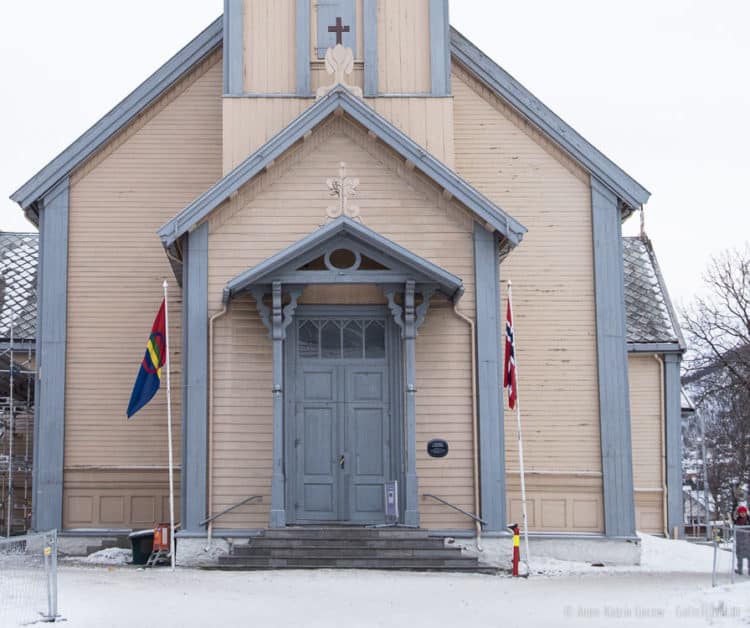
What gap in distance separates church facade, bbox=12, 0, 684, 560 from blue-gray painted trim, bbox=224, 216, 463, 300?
38 mm

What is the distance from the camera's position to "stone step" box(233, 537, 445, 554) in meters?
19.4

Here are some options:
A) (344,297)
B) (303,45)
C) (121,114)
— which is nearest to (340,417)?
(344,297)

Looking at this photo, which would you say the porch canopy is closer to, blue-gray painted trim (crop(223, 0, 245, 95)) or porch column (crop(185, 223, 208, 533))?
porch column (crop(185, 223, 208, 533))

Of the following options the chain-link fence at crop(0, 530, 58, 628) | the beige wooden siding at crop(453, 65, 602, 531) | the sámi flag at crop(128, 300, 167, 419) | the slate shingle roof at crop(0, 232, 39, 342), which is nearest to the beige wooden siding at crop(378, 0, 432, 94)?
the beige wooden siding at crop(453, 65, 602, 531)

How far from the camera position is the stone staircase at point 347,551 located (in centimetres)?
1898

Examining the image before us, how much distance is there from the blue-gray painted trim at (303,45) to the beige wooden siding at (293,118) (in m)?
0.43

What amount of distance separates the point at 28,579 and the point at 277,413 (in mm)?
6339

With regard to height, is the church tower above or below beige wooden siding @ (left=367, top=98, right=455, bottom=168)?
above

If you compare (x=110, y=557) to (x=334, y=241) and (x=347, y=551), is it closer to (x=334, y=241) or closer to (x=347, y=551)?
(x=347, y=551)

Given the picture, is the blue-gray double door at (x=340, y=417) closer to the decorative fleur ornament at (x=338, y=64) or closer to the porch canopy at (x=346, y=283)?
the porch canopy at (x=346, y=283)

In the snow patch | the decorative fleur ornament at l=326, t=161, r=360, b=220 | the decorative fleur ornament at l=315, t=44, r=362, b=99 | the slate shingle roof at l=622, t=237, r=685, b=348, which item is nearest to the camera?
the decorative fleur ornament at l=326, t=161, r=360, b=220

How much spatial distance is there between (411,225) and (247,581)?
679cm

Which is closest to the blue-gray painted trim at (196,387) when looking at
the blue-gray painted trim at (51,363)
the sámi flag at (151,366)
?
the sámi flag at (151,366)

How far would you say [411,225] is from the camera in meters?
21.0
